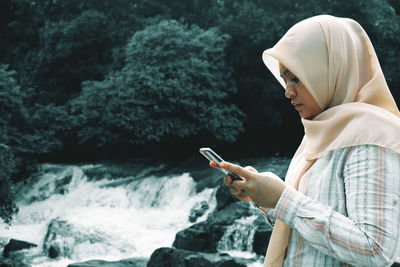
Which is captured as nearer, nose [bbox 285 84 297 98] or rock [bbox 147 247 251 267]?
nose [bbox 285 84 297 98]

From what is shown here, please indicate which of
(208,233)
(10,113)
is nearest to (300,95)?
(208,233)

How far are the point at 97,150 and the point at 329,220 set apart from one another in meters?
13.8

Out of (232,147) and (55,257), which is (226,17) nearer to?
(232,147)

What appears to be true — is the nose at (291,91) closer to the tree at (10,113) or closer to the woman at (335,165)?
the woman at (335,165)

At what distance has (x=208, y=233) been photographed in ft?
27.3

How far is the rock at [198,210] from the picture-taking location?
10001 mm

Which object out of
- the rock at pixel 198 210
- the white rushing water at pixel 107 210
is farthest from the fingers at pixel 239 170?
the rock at pixel 198 210

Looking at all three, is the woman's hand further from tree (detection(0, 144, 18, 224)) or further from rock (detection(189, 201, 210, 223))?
rock (detection(189, 201, 210, 223))

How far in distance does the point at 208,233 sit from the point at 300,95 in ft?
23.5

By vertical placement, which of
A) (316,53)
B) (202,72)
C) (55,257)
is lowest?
(55,257)

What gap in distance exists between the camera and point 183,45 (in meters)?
13.3

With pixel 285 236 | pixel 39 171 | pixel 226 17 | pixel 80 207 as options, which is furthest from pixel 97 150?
pixel 285 236

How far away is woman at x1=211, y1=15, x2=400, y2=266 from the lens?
1.16 m

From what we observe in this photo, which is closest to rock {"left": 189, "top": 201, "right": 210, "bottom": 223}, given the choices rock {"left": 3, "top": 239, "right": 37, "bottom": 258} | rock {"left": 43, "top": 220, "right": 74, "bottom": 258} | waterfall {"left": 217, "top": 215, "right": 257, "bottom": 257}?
waterfall {"left": 217, "top": 215, "right": 257, "bottom": 257}
